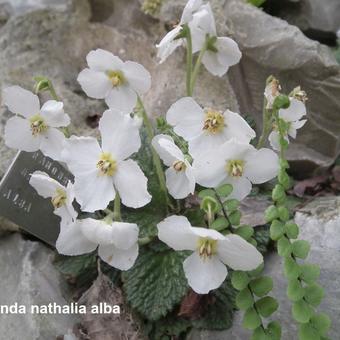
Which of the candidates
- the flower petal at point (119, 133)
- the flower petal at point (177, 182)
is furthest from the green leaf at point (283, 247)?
the flower petal at point (119, 133)

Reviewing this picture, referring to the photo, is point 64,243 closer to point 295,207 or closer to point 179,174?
point 179,174

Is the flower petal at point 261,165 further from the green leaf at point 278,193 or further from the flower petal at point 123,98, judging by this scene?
the flower petal at point 123,98

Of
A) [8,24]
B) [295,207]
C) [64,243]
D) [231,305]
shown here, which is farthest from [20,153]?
[8,24]

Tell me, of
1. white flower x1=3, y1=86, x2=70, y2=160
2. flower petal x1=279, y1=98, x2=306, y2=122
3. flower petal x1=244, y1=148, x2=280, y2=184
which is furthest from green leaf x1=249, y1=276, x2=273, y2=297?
white flower x1=3, y1=86, x2=70, y2=160

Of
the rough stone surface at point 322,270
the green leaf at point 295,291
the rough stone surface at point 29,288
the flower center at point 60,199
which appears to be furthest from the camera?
the rough stone surface at point 29,288

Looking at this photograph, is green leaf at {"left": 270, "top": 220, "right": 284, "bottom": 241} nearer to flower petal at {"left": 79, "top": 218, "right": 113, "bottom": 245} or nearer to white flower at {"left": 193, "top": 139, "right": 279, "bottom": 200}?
white flower at {"left": 193, "top": 139, "right": 279, "bottom": 200}

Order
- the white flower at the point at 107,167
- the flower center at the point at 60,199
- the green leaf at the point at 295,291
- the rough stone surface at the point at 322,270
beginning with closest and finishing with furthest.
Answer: the green leaf at the point at 295,291, the white flower at the point at 107,167, the flower center at the point at 60,199, the rough stone surface at the point at 322,270

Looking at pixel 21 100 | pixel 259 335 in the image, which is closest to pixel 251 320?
pixel 259 335

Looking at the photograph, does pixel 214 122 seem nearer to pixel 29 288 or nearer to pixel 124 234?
pixel 124 234
